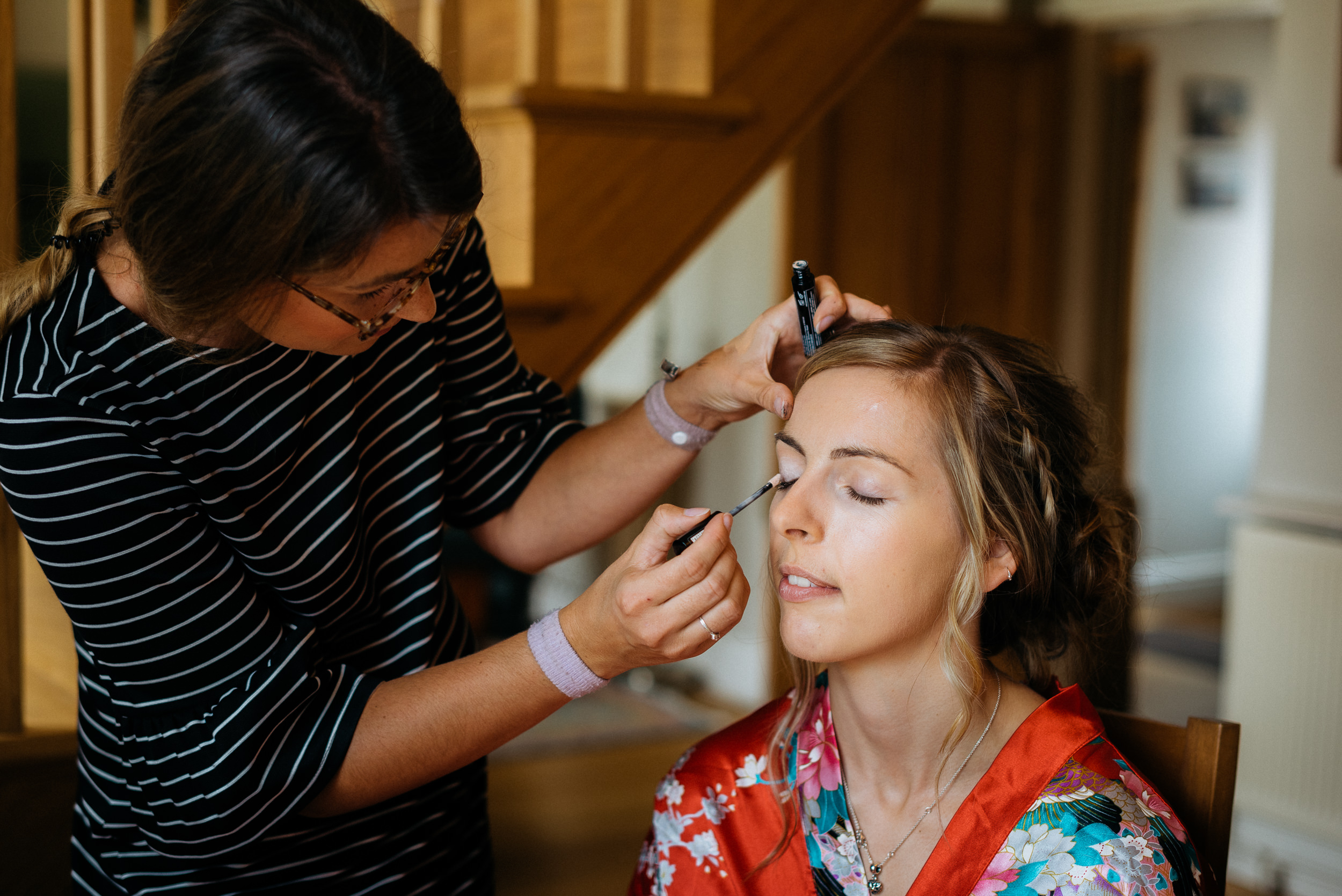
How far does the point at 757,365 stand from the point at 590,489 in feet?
0.80

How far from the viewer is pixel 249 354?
1139mm

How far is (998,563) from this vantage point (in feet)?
4.32

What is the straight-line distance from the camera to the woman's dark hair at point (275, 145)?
92 cm

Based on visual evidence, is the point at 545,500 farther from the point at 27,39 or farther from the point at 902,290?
the point at 902,290

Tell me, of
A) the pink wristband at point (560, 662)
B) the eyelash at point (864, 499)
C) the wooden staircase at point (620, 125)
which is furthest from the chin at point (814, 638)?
the wooden staircase at point (620, 125)

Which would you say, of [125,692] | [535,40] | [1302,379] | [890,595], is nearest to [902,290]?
[1302,379]

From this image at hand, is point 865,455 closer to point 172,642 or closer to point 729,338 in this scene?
point 172,642

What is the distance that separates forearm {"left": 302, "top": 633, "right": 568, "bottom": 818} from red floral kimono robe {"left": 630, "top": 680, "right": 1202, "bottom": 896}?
13.5 inches

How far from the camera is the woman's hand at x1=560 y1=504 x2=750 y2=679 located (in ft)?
3.42

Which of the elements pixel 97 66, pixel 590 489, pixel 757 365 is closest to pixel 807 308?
pixel 757 365

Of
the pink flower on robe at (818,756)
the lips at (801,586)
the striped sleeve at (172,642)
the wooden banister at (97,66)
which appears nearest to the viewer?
the striped sleeve at (172,642)

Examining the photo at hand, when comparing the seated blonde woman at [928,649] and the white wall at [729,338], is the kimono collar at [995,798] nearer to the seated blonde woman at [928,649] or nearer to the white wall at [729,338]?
the seated blonde woman at [928,649]

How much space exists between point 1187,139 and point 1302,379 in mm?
2934

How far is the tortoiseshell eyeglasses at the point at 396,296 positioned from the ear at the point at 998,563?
635 millimetres
